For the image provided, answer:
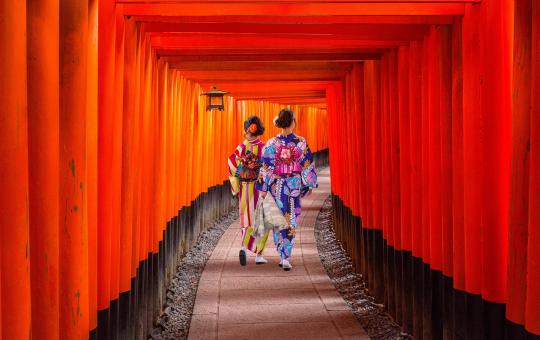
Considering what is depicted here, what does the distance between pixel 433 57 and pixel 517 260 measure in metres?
2.27

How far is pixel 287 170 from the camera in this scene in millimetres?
9312

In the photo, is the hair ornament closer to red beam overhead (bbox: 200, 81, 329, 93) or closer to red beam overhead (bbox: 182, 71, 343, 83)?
red beam overhead (bbox: 182, 71, 343, 83)

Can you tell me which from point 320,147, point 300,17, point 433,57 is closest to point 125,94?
point 300,17

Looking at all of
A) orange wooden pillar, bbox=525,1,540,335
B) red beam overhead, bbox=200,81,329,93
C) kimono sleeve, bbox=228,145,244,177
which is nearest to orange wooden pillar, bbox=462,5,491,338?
orange wooden pillar, bbox=525,1,540,335

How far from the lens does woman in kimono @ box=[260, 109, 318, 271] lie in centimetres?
933

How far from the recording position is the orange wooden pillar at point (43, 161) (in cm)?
278

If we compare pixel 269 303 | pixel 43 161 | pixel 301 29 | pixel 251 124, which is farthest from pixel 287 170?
pixel 43 161

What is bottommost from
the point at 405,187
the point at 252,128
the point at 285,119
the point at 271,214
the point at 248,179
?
the point at 271,214

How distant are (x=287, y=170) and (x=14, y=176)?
275 inches

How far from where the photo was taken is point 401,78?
6.52m

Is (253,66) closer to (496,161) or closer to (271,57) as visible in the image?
(271,57)

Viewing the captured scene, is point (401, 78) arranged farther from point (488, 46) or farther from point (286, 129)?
point (286, 129)

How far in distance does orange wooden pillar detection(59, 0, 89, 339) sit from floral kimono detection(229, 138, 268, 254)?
22.1 ft

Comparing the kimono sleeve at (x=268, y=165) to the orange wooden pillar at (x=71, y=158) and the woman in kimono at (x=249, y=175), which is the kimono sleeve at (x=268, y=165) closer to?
the woman in kimono at (x=249, y=175)
